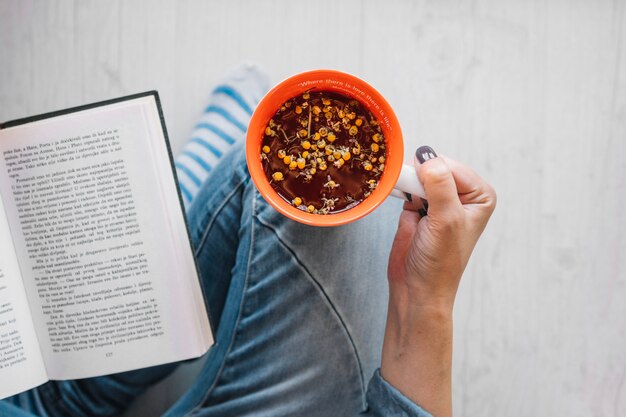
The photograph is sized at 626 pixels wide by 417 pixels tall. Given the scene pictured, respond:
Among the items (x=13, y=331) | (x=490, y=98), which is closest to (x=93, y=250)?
(x=13, y=331)

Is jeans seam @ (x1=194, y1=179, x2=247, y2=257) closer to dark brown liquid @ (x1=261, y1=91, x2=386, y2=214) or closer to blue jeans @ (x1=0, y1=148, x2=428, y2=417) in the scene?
blue jeans @ (x1=0, y1=148, x2=428, y2=417)

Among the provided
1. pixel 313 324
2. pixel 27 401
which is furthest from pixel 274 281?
pixel 27 401

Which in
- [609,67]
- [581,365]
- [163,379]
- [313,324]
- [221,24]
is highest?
[221,24]

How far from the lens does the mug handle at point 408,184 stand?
57cm

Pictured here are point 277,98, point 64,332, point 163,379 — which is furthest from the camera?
point 163,379

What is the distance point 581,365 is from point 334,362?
0.54m

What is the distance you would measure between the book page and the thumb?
534 mm

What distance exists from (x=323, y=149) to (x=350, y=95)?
6 centimetres

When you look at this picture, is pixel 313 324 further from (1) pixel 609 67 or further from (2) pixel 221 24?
(1) pixel 609 67

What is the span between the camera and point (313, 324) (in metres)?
0.73

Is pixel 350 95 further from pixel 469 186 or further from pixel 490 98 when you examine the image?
pixel 490 98

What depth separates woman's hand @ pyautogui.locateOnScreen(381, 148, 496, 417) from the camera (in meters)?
0.60

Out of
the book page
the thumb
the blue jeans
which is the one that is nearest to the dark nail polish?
the thumb

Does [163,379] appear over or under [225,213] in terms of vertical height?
under
